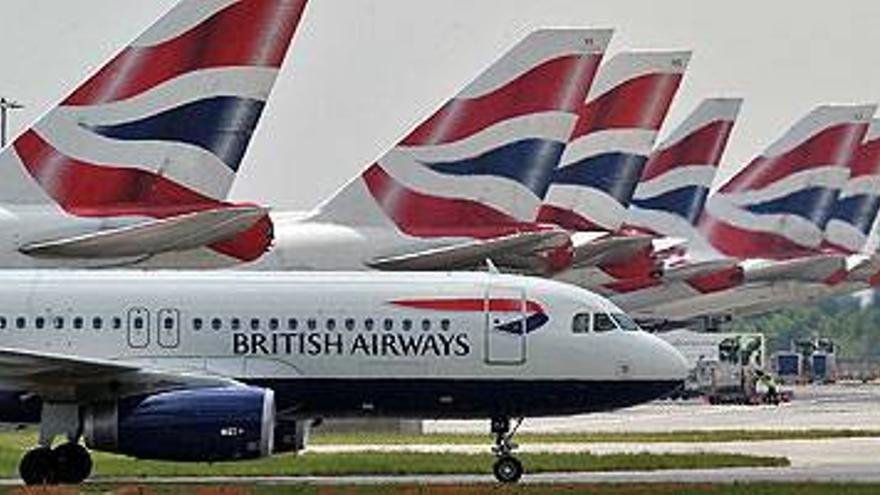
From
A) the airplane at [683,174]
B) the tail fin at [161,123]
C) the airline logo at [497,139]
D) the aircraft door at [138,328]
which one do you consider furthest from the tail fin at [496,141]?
the airplane at [683,174]

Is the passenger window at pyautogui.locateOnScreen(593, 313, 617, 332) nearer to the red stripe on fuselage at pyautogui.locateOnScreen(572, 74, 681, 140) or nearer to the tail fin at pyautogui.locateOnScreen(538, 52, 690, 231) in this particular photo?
the tail fin at pyautogui.locateOnScreen(538, 52, 690, 231)

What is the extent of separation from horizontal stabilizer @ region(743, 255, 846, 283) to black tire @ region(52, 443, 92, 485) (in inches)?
2728

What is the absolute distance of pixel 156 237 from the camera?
51.0 m

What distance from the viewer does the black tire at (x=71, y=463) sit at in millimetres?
48375

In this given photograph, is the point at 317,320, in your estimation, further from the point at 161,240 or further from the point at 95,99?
the point at 95,99

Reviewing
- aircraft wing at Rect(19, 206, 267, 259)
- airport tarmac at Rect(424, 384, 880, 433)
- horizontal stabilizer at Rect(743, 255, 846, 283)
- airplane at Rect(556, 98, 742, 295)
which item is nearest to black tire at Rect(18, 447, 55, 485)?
aircraft wing at Rect(19, 206, 267, 259)

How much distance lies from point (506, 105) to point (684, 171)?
125 ft

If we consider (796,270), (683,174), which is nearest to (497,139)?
(683,174)

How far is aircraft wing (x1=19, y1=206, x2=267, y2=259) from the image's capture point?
50.3m

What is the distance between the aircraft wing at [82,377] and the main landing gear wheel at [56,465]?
3.28 feet

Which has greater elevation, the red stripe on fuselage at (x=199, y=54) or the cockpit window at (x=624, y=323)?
the red stripe on fuselage at (x=199, y=54)

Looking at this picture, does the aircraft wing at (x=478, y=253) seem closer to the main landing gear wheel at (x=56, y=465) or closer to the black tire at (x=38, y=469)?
the main landing gear wheel at (x=56, y=465)

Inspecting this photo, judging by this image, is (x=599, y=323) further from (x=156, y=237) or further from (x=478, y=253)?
(x=478, y=253)

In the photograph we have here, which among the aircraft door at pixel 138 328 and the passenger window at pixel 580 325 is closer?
the aircraft door at pixel 138 328
